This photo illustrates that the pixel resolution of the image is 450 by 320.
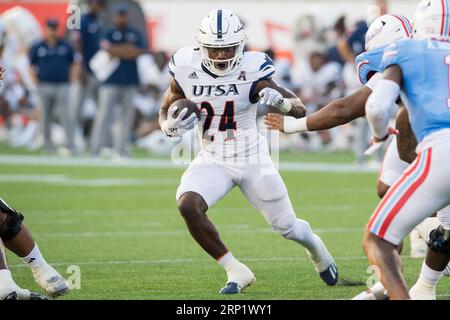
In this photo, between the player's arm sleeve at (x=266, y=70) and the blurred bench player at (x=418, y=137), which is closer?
the blurred bench player at (x=418, y=137)

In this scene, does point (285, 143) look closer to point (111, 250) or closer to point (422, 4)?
point (111, 250)

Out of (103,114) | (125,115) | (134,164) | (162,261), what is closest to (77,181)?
(134,164)

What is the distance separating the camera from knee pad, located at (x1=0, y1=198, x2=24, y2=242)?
19.1 feet

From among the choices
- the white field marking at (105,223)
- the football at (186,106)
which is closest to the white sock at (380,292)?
the football at (186,106)

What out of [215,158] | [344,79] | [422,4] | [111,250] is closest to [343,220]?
[111,250]

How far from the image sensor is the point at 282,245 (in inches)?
324

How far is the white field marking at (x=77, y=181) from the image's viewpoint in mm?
12461

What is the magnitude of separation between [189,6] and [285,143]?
4633 mm

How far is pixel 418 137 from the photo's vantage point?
16.7 ft

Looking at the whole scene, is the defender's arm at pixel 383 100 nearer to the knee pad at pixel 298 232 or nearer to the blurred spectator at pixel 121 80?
the knee pad at pixel 298 232

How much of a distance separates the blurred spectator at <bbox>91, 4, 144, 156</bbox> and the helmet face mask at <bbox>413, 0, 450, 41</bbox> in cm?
997

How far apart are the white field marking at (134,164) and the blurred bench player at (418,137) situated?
8843 mm

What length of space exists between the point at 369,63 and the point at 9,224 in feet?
7.03

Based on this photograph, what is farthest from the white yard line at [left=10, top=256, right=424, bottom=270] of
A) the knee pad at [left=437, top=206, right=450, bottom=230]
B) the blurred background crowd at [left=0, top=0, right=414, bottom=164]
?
the blurred background crowd at [left=0, top=0, right=414, bottom=164]
